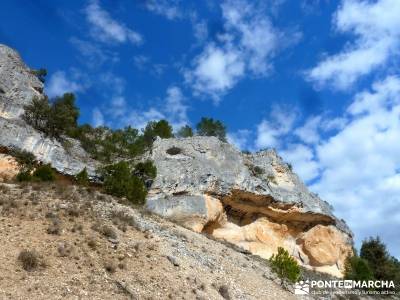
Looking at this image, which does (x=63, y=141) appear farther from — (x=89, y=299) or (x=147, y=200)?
(x=89, y=299)

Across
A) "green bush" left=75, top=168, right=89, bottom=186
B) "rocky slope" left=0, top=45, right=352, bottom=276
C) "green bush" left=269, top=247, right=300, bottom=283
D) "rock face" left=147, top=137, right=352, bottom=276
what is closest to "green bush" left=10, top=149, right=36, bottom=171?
"rocky slope" left=0, top=45, right=352, bottom=276

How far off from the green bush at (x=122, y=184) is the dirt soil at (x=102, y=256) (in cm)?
626

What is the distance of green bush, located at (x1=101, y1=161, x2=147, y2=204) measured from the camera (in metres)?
32.5

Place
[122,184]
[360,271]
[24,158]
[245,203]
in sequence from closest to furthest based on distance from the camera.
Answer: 1. [122,184]
2. [24,158]
3. [360,271]
4. [245,203]

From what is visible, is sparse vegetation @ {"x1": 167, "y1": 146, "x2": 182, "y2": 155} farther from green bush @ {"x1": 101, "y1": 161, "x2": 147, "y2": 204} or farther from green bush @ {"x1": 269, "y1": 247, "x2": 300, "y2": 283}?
green bush @ {"x1": 269, "y1": 247, "x2": 300, "y2": 283}

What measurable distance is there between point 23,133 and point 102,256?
2117 cm

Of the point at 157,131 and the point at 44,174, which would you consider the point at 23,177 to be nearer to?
the point at 44,174

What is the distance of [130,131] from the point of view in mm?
56844

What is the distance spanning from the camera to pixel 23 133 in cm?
3528

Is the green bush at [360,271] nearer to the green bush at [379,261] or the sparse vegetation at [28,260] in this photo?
the green bush at [379,261]

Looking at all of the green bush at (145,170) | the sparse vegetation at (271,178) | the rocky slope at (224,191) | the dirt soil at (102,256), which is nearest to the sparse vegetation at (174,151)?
the rocky slope at (224,191)

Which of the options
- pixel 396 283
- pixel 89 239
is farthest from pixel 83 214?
pixel 396 283

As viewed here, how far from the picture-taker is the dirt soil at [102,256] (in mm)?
15086

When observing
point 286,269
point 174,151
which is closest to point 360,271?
point 286,269
